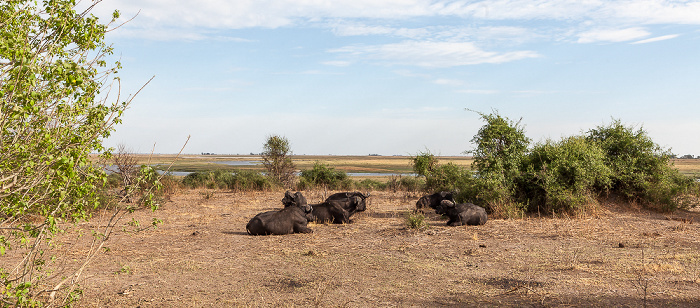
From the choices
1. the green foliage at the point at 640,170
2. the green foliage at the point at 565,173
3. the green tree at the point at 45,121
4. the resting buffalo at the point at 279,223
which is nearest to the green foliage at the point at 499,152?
the green foliage at the point at 565,173

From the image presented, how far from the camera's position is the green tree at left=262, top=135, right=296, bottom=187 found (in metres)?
31.2

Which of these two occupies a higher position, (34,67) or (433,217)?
(34,67)

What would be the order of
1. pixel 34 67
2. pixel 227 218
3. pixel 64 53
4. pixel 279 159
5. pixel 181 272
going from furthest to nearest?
pixel 279 159
pixel 227 218
pixel 181 272
pixel 64 53
pixel 34 67

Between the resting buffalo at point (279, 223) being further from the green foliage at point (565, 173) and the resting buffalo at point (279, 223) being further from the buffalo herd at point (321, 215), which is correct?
the green foliage at point (565, 173)

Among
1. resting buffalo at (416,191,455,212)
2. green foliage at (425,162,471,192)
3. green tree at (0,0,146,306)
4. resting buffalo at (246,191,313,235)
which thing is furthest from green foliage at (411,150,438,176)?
green tree at (0,0,146,306)

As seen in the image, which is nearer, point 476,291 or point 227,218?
point 476,291

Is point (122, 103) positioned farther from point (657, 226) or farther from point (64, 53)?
point (657, 226)

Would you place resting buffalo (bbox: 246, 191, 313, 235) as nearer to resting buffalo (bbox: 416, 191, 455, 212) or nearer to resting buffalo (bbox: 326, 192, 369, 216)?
resting buffalo (bbox: 326, 192, 369, 216)

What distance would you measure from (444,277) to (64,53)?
5971mm

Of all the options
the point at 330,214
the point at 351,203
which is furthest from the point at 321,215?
the point at 351,203

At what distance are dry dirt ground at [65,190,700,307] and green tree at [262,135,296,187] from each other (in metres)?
17.5

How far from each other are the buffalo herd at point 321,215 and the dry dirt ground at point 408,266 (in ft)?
1.29

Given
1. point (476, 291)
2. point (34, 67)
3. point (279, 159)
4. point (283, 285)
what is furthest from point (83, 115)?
point (279, 159)

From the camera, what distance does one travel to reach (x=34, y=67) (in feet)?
12.3
